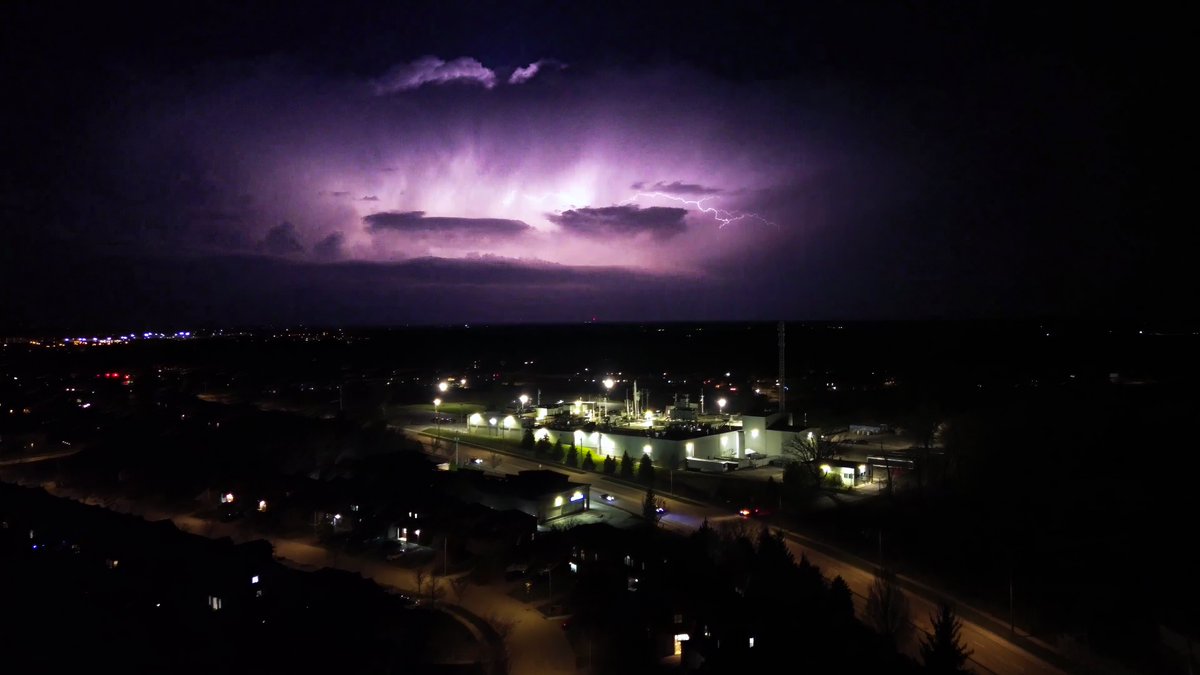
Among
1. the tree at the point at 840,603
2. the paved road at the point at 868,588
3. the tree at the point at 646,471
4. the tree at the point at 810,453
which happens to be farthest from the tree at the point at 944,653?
the tree at the point at 646,471

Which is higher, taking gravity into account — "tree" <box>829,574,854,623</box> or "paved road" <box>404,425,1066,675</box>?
"tree" <box>829,574,854,623</box>

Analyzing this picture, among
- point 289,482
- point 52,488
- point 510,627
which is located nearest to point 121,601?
point 510,627

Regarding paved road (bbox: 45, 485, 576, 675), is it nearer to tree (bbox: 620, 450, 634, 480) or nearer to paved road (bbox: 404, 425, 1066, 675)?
paved road (bbox: 404, 425, 1066, 675)

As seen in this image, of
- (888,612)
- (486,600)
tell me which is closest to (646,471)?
(486,600)

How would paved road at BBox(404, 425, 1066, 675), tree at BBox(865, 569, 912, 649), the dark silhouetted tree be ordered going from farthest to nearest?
the dark silhouetted tree < tree at BBox(865, 569, 912, 649) < paved road at BBox(404, 425, 1066, 675)

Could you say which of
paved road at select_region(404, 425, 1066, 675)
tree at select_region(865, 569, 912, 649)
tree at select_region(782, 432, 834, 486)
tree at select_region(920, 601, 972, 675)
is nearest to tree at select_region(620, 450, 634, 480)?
paved road at select_region(404, 425, 1066, 675)

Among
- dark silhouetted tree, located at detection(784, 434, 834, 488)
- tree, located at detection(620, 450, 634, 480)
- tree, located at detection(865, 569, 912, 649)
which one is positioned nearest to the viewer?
tree, located at detection(865, 569, 912, 649)

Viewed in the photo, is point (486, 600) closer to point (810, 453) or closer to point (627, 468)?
point (627, 468)
